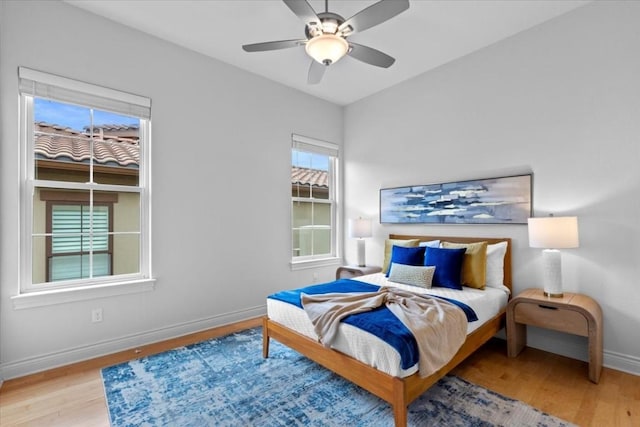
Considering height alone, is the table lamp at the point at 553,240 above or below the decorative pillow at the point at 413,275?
above

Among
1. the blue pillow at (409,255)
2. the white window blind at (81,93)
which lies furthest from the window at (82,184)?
the blue pillow at (409,255)

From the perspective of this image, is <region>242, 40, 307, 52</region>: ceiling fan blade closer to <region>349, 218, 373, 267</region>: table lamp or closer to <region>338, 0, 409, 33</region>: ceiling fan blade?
<region>338, 0, 409, 33</region>: ceiling fan blade

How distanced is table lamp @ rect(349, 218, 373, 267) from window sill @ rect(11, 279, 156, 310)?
2.45 meters

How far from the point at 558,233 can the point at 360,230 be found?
7.21 feet

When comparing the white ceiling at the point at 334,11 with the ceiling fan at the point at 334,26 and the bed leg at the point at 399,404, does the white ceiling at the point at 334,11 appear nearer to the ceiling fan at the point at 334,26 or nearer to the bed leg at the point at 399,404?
the ceiling fan at the point at 334,26

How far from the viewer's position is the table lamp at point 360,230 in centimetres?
418

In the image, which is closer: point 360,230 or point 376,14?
point 376,14

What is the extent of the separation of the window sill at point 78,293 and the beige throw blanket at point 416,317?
1657 mm

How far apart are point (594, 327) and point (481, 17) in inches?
107

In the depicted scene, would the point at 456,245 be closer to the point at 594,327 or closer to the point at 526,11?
the point at 594,327

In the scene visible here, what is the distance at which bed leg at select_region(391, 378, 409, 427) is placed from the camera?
1683 millimetres

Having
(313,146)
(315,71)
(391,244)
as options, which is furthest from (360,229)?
(315,71)

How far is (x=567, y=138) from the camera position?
2.75 meters

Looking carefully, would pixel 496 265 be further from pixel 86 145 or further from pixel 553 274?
pixel 86 145
